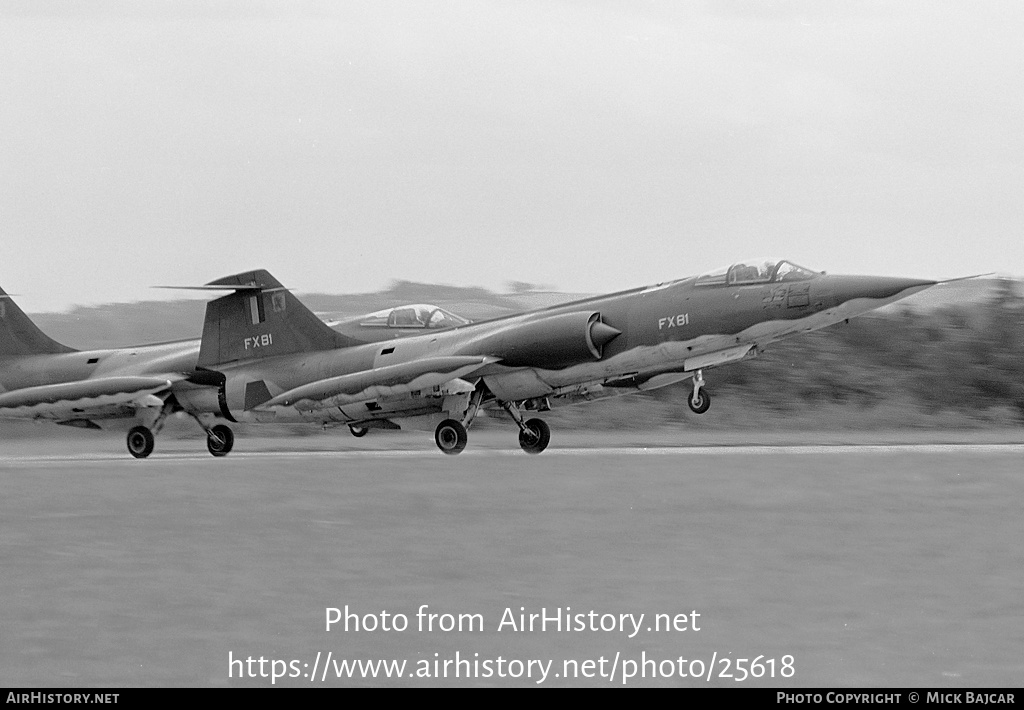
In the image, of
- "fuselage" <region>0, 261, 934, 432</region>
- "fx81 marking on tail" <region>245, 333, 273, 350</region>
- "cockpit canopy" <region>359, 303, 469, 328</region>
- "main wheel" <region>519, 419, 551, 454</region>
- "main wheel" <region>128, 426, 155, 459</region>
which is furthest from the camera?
"main wheel" <region>128, 426, 155, 459</region>

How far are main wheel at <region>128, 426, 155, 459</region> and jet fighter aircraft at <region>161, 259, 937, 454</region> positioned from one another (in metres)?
0.86

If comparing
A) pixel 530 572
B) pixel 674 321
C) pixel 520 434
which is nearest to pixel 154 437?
pixel 520 434

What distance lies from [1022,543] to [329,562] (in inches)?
227

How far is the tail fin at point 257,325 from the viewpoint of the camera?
76.3 feet

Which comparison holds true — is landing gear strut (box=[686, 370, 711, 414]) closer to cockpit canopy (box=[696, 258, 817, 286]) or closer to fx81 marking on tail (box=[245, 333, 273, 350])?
cockpit canopy (box=[696, 258, 817, 286])

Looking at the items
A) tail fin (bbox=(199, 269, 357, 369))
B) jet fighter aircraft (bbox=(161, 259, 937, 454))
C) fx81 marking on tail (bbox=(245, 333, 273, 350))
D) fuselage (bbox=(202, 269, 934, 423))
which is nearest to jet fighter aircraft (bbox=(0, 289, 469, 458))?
jet fighter aircraft (bbox=(161, 259, 937, 454))

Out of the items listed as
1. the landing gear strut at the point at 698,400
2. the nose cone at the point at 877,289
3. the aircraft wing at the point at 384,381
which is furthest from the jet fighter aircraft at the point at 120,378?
the nose cone at the point at 877,289

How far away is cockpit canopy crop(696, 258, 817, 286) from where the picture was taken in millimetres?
19281

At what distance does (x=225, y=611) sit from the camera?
29.2ft

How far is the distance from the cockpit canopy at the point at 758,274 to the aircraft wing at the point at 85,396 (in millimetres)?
10084

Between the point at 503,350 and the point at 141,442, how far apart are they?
7.49 metres

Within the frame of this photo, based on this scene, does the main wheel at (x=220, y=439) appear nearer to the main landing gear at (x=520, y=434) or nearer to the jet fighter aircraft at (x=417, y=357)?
the jet fighter aircraft at (x=417, y=357)

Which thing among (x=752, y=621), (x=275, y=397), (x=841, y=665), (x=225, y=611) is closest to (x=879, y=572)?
(x=752, y=621)

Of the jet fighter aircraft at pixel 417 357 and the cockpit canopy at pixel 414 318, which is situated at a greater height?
the cockpit canopy at pixel 414 318
